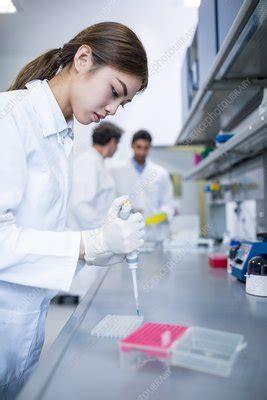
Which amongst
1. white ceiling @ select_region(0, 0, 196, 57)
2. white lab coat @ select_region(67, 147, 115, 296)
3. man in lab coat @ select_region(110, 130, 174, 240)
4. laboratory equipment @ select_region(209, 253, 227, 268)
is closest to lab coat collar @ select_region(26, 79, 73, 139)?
white ceiling @ select_region(0, 0, 196, 57)

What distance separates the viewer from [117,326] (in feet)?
2.71

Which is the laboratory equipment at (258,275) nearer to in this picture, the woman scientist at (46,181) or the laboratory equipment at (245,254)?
the laboratory equipment at (245,254)

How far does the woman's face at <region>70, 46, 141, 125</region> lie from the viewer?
1.00 metres

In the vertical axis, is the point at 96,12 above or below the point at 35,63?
above

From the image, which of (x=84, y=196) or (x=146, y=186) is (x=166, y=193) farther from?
(x=84, y=196)

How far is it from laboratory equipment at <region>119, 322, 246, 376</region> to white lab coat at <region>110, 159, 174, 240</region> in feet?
9.31

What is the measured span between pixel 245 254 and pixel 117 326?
1.95 ft

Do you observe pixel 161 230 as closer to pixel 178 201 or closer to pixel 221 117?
pixel 221 117

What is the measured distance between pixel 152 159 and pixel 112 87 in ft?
12.0

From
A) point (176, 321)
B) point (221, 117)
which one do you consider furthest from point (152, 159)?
point (176, 321)

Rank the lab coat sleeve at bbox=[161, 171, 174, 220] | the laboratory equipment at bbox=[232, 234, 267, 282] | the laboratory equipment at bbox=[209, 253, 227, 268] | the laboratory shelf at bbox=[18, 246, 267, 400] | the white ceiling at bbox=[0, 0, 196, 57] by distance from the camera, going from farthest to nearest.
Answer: the lab coat sleeve at bbox=[161, 171, 174, 220] < the white ceiling at bbox=[0, 0, 196, 57] < the laboratory equipment at bbox=[209, 253, 227, 268] < the laboratory equipment at bbox=[232, 234, 267, 282] < the laboratory shelf at bbox=[18, 246, 267, 400]

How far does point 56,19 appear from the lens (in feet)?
6.51

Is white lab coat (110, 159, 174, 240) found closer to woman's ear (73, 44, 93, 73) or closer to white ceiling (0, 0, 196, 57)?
white ceiling (0, 0, 196, 57)

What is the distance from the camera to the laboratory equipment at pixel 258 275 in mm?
1054
